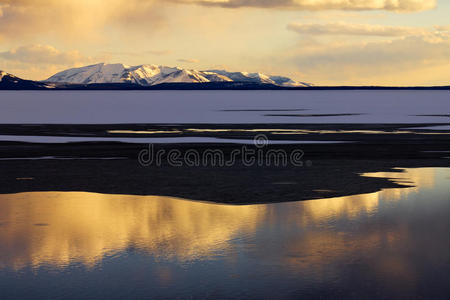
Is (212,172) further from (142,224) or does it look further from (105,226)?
(105,226)

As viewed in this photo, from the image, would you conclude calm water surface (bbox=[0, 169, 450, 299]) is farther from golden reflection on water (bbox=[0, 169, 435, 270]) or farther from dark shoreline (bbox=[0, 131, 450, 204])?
dark shoreline (bbox=[0, 131, 450, 204])

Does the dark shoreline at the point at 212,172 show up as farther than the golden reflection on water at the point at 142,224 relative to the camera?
Yes

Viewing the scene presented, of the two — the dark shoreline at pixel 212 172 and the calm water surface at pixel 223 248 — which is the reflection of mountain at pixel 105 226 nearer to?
the calm water surface at pixel 223 248

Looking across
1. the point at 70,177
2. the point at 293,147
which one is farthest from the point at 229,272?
the point at 293,147

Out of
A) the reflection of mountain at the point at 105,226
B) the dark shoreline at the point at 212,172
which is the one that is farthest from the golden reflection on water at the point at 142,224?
the dark shoreline at the point at 212,172

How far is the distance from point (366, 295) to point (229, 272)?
223 cm

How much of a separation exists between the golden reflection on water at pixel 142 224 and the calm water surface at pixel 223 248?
0.02 m

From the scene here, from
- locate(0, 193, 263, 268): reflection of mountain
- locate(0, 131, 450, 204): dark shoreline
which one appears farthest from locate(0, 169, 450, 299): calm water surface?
locate(0, 131, 450, 204): dark shoreline

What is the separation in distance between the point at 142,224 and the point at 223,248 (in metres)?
2.83

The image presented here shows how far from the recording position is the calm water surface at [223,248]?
9477 millimetres

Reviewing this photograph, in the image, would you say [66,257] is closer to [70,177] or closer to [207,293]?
[207,293]

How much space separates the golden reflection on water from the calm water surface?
23mm

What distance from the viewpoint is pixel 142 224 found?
45.9 feet

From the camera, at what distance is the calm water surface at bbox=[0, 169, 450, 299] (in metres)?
9.48
